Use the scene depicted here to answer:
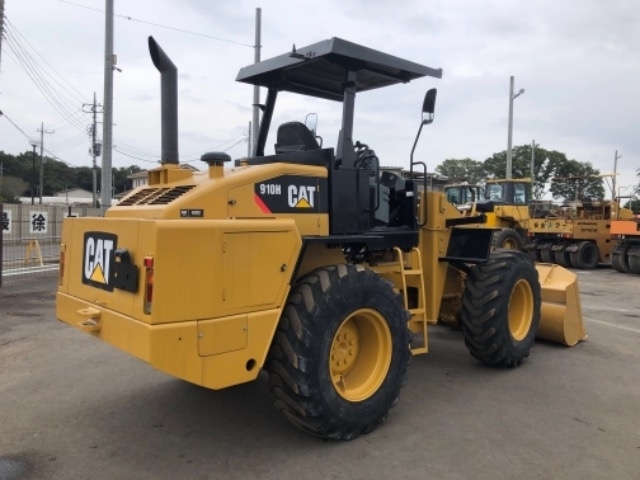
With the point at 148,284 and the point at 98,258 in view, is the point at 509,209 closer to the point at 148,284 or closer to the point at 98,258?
the point at 98,258

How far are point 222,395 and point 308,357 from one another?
5.02 feet

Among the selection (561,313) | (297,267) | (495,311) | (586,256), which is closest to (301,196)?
(297,267)

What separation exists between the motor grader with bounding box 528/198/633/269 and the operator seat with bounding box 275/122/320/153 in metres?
15.1

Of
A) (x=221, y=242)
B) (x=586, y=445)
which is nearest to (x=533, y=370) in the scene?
(x=586, y=445)

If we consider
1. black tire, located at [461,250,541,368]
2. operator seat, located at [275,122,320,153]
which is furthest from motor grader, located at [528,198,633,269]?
operator seat, located at [275,122,320,153]

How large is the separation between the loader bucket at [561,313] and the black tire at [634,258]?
1051cm

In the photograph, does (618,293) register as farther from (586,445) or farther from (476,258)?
(586,445)

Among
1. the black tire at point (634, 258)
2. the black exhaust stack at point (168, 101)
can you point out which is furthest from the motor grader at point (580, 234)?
the black exhaust stack at point (168, 101)

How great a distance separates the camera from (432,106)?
4.57 m

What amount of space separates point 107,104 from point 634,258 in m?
15.0

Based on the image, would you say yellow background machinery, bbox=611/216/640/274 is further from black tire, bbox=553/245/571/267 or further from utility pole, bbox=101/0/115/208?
utility pole, bbox=101/0/115/208

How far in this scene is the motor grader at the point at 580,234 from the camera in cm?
1764

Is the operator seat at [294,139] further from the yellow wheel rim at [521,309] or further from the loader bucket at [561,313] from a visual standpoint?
the loader bucket at [561,313]

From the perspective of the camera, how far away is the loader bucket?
21.0 ft
